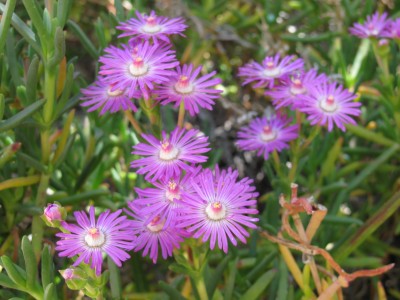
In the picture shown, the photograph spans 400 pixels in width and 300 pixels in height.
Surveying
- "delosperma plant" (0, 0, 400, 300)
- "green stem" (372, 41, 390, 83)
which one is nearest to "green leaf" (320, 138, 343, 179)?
"delosperma plant" (0, 0, 400, 300)

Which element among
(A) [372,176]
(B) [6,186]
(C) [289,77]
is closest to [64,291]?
(B) [6,186]

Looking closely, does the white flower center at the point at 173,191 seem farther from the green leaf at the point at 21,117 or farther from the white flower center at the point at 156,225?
the green leaf at the point at 21,117

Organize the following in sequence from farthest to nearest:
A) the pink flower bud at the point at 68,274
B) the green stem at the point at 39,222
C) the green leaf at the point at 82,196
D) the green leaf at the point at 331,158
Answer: the green leaf at the point at 331,158 < the green leaf at the point at 82,196 < the green stem at the point at 39,222 < the pink flower bud at the point at 68,274

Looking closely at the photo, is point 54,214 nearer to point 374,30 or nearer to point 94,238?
point 94,238

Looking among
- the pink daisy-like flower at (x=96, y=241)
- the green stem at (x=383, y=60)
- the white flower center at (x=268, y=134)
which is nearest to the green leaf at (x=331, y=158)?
the green stem at (x=383, y=60)

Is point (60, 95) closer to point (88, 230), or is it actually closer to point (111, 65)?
point (111, 65)
